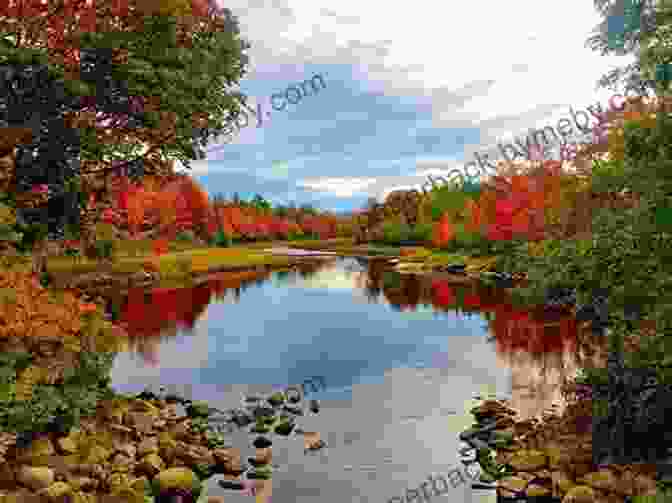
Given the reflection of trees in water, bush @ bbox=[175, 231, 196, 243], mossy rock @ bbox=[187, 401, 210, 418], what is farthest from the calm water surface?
bush @ bbox=[175, 231, 196, 243]

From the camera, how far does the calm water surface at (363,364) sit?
635 inches

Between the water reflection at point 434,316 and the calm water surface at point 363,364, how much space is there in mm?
129

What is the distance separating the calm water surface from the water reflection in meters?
0.13

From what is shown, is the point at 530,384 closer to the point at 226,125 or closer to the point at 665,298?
the point at 665,298

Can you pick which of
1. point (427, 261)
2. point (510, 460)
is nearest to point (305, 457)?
point (510, 460)

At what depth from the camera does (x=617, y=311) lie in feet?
43.4

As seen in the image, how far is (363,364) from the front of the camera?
2795 centimetres

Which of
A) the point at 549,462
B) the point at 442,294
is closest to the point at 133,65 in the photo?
the point at 549,462

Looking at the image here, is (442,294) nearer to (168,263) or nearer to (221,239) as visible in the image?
(168,263)

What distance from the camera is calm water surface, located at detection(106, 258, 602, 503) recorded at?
53.0 feet

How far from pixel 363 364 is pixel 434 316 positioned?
14.0 m

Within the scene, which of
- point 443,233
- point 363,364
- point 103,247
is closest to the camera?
point 103,247

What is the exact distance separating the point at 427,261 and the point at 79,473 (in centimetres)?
7557

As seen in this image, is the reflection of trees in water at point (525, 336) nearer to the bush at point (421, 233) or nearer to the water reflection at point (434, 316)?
the water reflection at point (434, 316)
